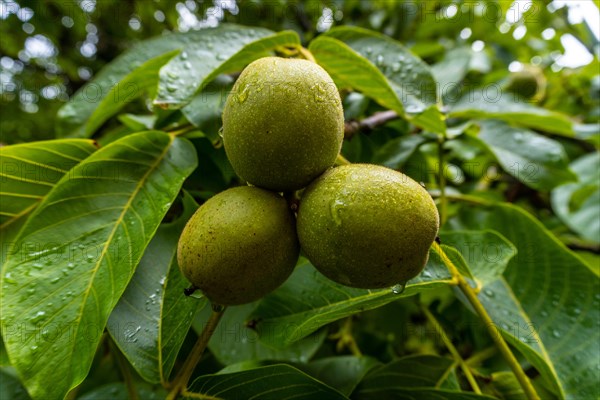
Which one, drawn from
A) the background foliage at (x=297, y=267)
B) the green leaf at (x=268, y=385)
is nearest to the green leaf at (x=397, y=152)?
the background foliage at (x=297, y=267)

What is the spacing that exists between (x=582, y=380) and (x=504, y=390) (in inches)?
6.0

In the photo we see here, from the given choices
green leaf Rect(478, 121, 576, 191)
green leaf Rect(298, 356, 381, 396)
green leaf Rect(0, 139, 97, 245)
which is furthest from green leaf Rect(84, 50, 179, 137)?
green leaf Rect(478, 121, 576, 191)

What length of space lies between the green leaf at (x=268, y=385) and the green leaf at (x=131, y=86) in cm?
59

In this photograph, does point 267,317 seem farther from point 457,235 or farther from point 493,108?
point 493,108

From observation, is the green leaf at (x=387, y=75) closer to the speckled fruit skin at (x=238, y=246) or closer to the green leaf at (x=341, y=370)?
the speckled fruit skin at (x=238, y=246)

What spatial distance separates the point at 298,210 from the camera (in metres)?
0.72

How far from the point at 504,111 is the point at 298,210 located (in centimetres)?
85

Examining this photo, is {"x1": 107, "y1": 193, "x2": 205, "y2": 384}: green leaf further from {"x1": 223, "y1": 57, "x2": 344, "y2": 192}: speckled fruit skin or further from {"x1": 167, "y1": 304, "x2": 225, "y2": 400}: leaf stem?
{"x1": 223, "y1": 57, "x2": 344, "y2": 192}: speckled fruit skin

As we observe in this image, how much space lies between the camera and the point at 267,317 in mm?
920

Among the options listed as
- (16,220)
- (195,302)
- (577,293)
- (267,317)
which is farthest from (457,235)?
(16,220)

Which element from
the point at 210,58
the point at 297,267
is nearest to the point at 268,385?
the point at 297,267

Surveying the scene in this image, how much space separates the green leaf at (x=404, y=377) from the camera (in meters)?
0.93

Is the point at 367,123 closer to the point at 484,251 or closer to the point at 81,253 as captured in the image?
the point at 484,251

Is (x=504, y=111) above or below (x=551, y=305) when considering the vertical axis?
above
